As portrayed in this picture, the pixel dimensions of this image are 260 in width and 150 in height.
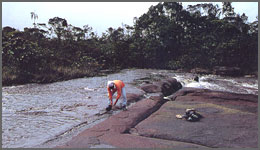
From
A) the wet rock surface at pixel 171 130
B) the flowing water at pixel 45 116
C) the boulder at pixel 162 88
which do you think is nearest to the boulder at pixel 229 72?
the boulder at pixel 162 88

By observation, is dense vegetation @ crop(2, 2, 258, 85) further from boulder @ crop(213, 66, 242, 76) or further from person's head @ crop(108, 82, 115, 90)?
person's head @ crop(108, 82, 115, 90)

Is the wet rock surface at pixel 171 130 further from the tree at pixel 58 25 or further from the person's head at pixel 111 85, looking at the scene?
the tree at pixel 58 25

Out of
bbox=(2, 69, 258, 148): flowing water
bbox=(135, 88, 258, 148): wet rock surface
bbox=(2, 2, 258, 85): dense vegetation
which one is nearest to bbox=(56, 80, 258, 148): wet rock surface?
bbox=(135, 88, 258, 148): wet rock surface

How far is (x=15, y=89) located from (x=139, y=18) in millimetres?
20350

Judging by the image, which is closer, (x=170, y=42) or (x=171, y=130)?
(x=171, y=130)

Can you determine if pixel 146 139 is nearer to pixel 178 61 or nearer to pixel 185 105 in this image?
pixel 185 105

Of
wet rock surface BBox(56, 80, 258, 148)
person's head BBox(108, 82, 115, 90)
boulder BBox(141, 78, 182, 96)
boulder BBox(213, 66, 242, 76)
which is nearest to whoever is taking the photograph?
wet rock surface BBox(56, 80, 258, 148)

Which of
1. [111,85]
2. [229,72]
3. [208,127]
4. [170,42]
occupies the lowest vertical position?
[208,127]

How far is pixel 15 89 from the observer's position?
1108 centimetres

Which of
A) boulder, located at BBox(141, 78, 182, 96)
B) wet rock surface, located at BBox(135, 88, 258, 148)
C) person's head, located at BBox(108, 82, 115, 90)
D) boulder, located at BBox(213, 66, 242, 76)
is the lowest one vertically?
wet rock surface, located at BBox(135, 88, 258, 148)

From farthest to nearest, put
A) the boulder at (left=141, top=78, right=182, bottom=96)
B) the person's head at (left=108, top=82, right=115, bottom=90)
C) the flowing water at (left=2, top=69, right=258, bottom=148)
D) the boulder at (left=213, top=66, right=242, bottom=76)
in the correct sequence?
the boulder at (left=213, top=66, right=242, bottom=76), the boulder at (left=141, top=78, right=182, bottom=96), the person's head at (left=108, top=82, right=115, bottom=90), the flowing water at (left=2, top=69, right=258, bottom=148)

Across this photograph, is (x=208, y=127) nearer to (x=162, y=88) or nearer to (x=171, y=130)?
(x=171, y=130)

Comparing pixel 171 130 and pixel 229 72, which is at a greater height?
pixel 229 72

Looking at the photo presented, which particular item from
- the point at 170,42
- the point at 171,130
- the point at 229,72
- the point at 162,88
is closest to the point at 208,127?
the point at 171,130
